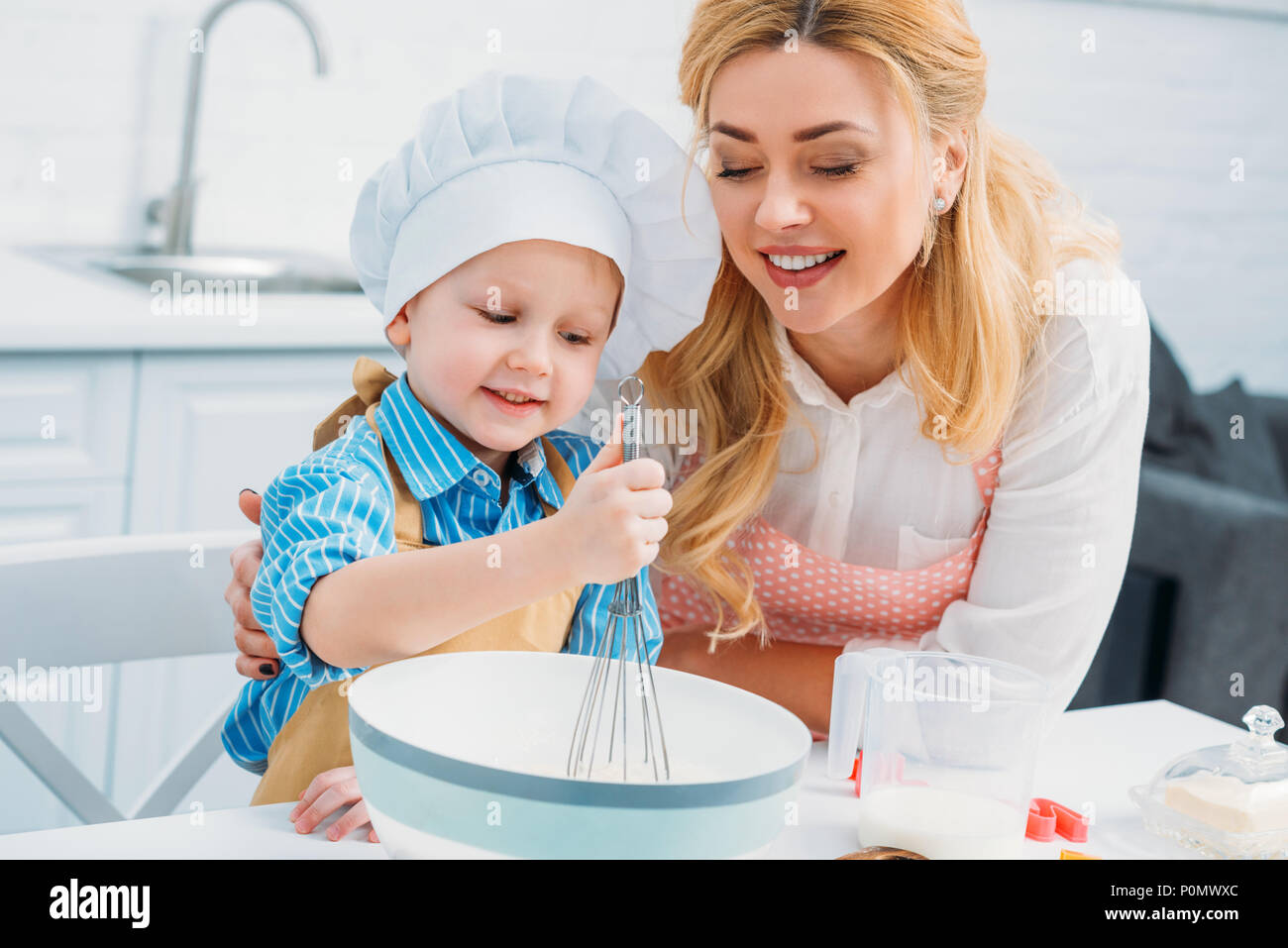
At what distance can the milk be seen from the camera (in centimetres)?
65

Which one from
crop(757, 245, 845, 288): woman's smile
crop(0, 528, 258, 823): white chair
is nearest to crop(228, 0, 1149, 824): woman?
crop(757, 245, 845, 288): woman's smile

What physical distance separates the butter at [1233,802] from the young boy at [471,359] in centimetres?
35

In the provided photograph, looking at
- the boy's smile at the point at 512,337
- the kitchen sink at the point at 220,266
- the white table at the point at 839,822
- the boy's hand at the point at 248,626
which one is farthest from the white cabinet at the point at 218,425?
the white table at the point at 839,822

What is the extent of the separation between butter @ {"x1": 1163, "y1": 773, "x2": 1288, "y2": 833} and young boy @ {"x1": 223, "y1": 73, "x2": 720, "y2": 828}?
350 millimetres

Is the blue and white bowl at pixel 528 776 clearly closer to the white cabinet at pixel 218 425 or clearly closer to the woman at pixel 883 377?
the woman at pixel 883 377

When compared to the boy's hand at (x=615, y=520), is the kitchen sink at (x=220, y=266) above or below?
above

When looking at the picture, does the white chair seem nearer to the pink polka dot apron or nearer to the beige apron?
the beige apron

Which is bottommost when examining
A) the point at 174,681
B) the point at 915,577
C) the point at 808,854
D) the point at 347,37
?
the point at 174,681

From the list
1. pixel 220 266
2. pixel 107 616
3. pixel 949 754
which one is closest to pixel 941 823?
pixel 949 754

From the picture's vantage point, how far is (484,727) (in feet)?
2.30

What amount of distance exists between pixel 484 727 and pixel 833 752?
0.71 feet

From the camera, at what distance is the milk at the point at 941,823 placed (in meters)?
0.65
